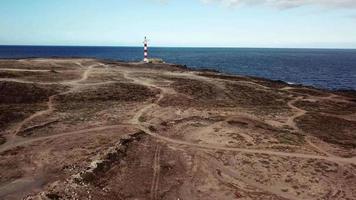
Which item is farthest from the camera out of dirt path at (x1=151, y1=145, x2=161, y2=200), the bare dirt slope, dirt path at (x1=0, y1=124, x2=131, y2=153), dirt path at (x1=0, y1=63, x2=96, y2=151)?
dirt path at (x1=0, y1=63, x2=96, y2=151)

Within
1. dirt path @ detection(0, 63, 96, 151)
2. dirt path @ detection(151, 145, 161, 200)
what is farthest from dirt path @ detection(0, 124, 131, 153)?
dirt path @ detection(151, 145, 161, 200)

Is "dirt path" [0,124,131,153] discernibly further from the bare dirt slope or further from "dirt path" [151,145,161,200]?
"dirt path" [151,145,161,200]

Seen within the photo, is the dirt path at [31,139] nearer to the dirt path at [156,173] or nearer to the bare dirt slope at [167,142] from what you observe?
the bare dirt slope at [167,142]

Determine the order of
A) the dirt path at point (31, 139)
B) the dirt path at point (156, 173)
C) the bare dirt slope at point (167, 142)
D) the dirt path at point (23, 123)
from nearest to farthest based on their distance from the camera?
the dirt path at point (156, 173)
the bare dirt slope at point (167, 142)
the dirt path at point (31, 139)
the dirt path at point (23, 123)

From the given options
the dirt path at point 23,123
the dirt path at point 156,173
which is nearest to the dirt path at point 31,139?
the dirt path at point 23,123

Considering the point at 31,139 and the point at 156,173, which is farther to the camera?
the point at 31,139

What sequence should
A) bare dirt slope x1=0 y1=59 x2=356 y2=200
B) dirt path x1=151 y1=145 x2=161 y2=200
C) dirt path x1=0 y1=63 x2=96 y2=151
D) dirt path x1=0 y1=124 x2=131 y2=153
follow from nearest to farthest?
dirt path x1=151 y1=145 x2=161 y2=200, bare dirt slope x1=0 y1=59 x2=356 y2=200, dirt path x1=0 y1=124 x2=131 y2=153, dirt path x1=0 y1=63 x2=96 y2=151

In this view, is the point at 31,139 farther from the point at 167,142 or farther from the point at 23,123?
the point at 167,142

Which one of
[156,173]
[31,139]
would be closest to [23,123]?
[31,139]
